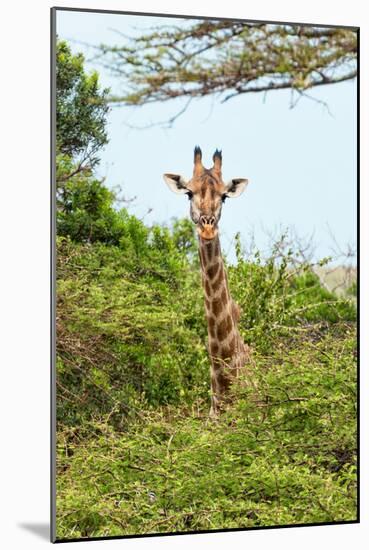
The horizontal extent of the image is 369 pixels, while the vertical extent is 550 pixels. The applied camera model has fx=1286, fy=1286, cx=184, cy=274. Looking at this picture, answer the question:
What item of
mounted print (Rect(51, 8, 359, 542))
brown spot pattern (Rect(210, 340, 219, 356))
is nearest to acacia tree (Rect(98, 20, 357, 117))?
mounted print (Rect(51, 8, 359, 542))

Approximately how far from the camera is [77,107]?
24.5ft

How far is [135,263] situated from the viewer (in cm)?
773

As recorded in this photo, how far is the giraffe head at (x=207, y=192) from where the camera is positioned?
7.80 m

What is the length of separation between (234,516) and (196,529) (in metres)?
0.25

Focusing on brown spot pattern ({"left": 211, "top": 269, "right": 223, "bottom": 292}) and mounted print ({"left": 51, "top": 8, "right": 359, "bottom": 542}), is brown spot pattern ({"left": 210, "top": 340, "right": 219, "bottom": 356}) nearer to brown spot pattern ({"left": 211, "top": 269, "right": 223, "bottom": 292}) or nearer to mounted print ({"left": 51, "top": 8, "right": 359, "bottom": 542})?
mounted print ({"left": 51, "top": 8, "right": 359, "bottom": 542})

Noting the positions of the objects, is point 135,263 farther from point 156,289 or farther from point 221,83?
point 221,83

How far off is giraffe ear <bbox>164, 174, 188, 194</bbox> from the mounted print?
1 centimetres

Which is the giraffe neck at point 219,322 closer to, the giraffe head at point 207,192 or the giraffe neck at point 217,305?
the giraffe neck at point 217,305

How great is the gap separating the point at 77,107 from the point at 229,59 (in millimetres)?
1162

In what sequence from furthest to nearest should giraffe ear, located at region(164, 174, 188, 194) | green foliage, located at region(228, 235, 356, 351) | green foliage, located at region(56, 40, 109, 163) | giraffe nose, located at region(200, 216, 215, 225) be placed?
1. green foliage, located at region(228, 235, 356, 351)
2. giraffe nose, located at region(200, 216, 215, 225)
3. giraffe ear, located at region(164, 174, 188, 194)
4. green foliage, located at region(56, 40, 109, 163)

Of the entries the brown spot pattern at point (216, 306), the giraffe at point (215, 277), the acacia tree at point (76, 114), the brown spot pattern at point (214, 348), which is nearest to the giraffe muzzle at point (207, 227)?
the giraffe at point (215, 277)

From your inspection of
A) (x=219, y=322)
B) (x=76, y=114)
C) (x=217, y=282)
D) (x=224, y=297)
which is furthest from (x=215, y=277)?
(x=76, y=114)

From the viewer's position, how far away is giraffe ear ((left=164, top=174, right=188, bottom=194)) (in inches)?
305

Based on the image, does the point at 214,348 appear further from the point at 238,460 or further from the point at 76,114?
the point at 76,114
